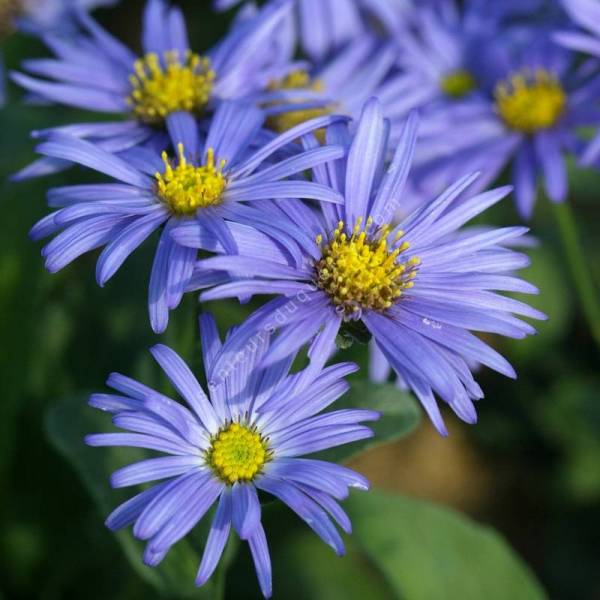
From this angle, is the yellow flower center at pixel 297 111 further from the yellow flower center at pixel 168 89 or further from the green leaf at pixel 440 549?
the green leaf at pixel 440 549

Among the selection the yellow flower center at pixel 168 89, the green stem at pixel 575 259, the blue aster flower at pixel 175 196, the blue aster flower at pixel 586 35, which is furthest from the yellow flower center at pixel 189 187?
the green stem at pixel 575 259

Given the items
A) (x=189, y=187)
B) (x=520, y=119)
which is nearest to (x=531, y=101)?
(x=520, y=119)

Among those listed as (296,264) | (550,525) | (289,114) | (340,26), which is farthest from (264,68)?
(550,525)

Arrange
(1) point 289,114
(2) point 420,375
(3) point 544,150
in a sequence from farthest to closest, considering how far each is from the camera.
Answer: (3) point 544,150 → (1) point 289,114 → (2) point 420,375

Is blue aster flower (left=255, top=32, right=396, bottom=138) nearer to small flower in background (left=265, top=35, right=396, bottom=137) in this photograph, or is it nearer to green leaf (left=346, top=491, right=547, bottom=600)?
small flower in background (left=265, top=35, right=396, bottom=137)

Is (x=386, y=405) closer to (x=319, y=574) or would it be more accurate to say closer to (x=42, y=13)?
(x=319, y=574)

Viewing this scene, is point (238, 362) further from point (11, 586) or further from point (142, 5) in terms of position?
point (142, 5)
